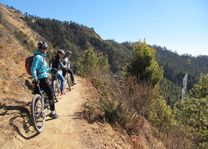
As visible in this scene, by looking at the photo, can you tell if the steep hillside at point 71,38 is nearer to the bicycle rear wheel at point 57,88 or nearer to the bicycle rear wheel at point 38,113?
the bicycle rear wheel at point 57,88

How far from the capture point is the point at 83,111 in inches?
429

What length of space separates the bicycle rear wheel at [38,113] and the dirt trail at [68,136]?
0.19 metres

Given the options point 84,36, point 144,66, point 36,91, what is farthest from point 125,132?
point 84,36

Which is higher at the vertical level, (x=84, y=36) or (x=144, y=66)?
(x=84, y=36)

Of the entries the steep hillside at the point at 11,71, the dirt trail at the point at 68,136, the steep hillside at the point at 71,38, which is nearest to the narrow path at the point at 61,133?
the dirt trail at the point at 68,136

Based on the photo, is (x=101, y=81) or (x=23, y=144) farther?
(x=101, y=81)

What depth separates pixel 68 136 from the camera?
28.3ft

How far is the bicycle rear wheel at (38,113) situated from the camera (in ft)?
26.3

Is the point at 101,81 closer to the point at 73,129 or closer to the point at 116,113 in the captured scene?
the point at 116,113

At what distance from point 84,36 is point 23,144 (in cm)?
17419

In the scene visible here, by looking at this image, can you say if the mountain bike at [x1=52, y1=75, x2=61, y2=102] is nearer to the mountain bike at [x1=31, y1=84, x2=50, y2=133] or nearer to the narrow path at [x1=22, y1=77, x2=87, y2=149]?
the narrow path at [x1=22, y1=77, x2=87, y2=149]

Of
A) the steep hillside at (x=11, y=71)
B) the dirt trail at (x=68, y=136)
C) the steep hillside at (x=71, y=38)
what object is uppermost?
the steep hillside at (x=71, y=38)

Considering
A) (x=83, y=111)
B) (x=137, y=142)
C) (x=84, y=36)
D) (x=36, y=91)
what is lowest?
(x=137, y=142)

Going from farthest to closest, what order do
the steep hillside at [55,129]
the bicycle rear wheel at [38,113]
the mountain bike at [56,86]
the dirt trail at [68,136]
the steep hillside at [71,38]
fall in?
the steep hillside at [71,38], the mountain bike at [56,86], the bicycle rear wheel at [38,113], the steep hillside at [55,129], the dirt trail at [68,136]
